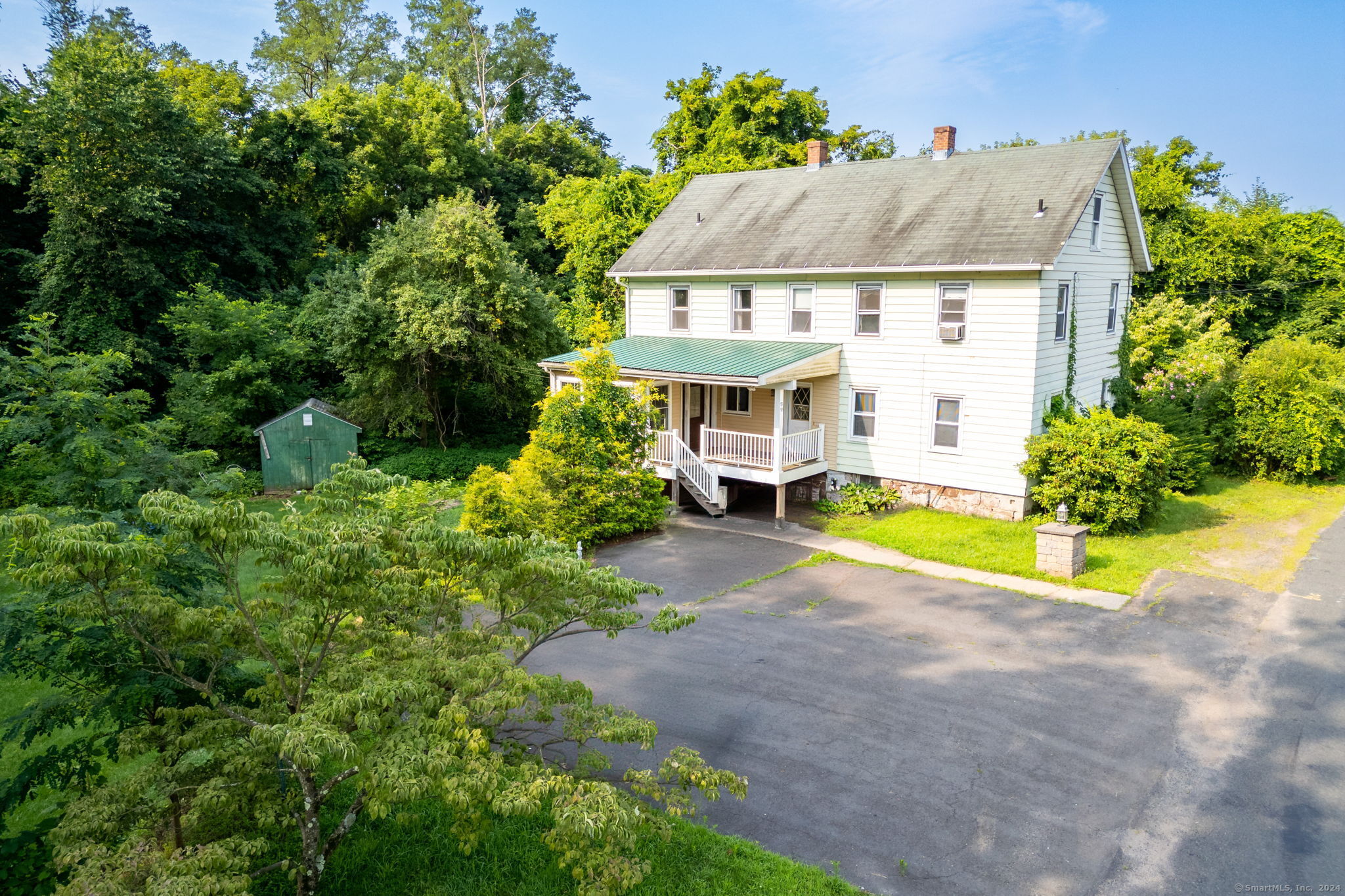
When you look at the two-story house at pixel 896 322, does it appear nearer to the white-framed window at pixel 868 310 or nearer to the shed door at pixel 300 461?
the white-framed window at pixel 868 310

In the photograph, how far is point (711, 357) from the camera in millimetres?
20438

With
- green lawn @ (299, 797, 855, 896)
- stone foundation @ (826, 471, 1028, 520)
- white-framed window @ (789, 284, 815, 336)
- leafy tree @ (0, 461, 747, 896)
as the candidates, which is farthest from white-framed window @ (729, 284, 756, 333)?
green lawn @ (299, 797, 855, 896)

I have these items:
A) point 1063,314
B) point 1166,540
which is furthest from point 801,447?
point 1166,540

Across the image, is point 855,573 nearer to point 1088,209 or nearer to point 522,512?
point 522,512

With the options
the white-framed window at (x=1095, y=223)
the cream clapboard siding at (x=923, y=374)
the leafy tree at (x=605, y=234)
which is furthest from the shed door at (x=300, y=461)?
the white-framed window at (x=1095, y=223)

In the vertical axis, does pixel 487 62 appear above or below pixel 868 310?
above

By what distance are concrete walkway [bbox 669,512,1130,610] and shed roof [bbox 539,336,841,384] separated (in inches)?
135

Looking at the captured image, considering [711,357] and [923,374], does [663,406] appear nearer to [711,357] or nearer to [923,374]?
[711,357]

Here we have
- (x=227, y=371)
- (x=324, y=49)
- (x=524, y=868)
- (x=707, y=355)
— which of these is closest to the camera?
(x=524, y=868)

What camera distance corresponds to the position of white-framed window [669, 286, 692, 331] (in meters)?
22.9

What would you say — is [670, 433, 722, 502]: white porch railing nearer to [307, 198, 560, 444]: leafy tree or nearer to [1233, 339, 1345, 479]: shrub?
[307, 198, 560, 444]: leafy tree

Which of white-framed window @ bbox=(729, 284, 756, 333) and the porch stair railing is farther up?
white-framed window @ bbox=(729, 284, 756, 333)

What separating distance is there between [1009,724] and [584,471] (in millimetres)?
9714

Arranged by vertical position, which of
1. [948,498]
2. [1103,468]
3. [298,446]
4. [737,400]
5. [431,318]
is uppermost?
[431,318]
